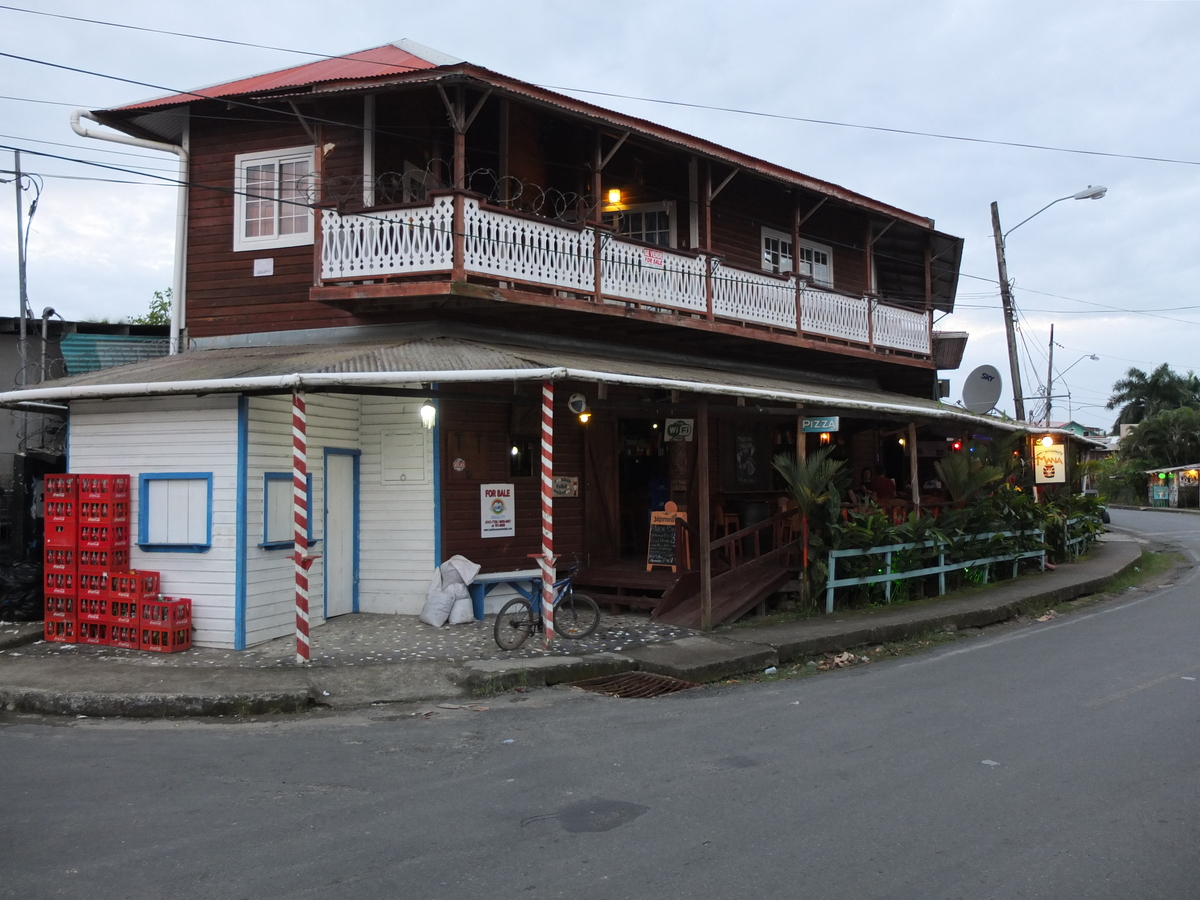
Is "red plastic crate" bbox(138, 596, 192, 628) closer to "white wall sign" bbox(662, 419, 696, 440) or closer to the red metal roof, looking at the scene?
the red metal roof

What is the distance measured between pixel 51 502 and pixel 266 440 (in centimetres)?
264

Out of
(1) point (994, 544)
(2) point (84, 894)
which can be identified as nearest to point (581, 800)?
(2) point (84, 894)

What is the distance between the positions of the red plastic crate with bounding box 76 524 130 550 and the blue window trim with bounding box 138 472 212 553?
7.0 inches

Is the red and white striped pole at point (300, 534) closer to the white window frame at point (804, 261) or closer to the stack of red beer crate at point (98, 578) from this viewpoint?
the stack of red beer crate at point (98, 578)

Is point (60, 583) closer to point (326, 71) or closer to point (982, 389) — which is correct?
point (326, 71)

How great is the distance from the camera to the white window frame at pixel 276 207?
12.4 meters

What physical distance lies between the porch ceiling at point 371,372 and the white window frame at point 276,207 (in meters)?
1.47

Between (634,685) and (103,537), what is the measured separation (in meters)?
6.22

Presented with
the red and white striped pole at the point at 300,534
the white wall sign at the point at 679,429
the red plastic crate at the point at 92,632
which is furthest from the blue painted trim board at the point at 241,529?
the white wall sign at the point at 679,429

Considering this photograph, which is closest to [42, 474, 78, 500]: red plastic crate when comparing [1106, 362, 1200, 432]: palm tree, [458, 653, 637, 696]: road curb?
[458, 653, 637, 696]: road curb

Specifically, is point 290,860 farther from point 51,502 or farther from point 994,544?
point 994,544

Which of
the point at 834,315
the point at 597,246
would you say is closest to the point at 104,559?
the point at 597,246

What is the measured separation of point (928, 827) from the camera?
15.6 ft

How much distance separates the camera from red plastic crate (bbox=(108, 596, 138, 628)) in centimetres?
1006
